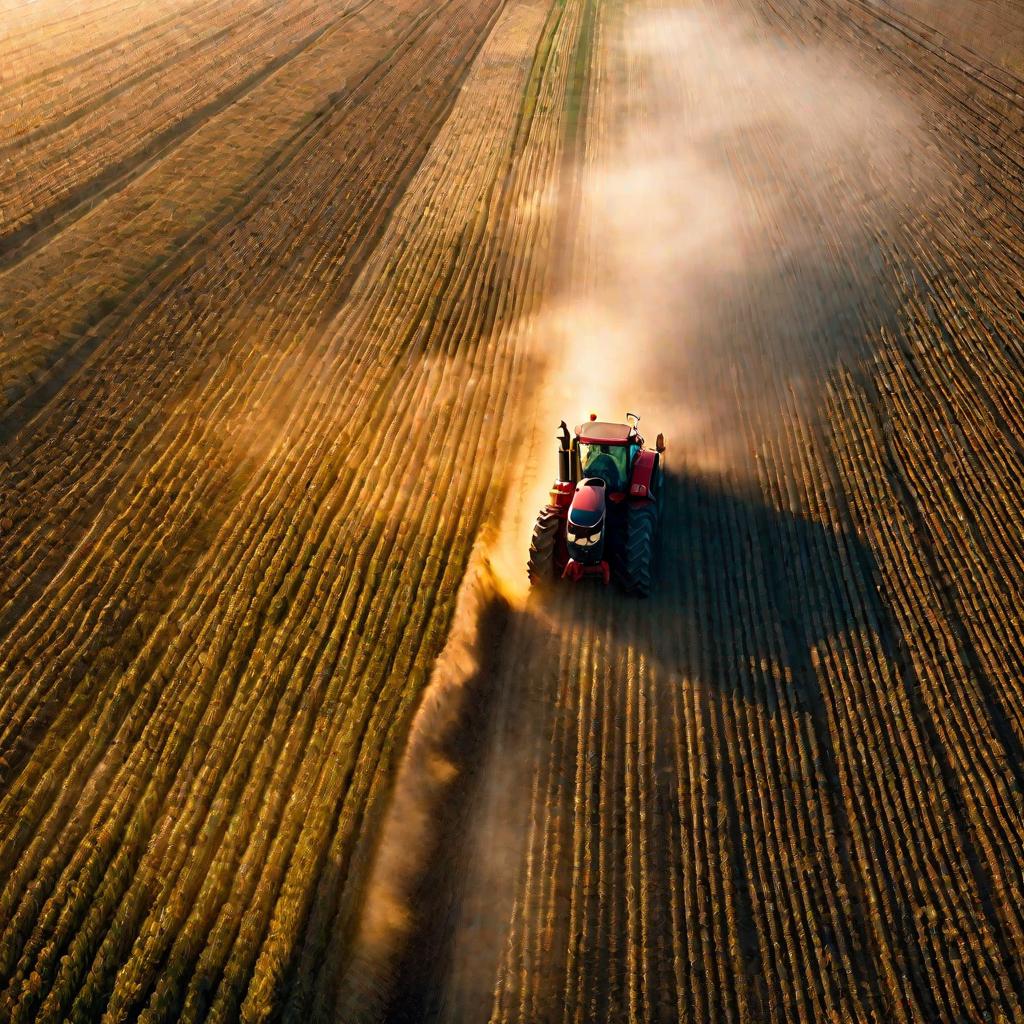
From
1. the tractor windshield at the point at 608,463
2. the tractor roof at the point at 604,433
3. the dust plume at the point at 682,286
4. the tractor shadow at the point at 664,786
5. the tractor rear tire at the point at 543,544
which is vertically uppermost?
the dust plume at the point at 682,286

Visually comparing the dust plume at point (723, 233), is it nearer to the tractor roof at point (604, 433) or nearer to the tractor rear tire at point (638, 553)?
the tractor roof at point (604, 433)

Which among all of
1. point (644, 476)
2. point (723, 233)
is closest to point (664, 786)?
point (644, 476)

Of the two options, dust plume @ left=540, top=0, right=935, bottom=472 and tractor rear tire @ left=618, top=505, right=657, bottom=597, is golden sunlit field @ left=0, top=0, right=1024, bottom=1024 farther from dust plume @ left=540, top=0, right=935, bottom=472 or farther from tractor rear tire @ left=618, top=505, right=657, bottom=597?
tractor rear tire @ left=618, top=505, right=657, bottom=597

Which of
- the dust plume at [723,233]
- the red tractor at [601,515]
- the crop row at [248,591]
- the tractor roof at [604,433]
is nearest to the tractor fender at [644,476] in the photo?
the red tractor at [601,515]

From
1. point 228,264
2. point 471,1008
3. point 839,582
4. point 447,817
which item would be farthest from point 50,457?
point 839,582

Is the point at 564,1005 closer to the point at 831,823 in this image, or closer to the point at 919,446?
the point at 831,823

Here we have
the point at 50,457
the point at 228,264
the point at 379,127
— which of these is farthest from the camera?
the point at 379,127

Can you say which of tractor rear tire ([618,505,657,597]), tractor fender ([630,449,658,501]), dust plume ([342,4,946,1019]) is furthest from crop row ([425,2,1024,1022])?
tractor fender ([630,449,658,501])
